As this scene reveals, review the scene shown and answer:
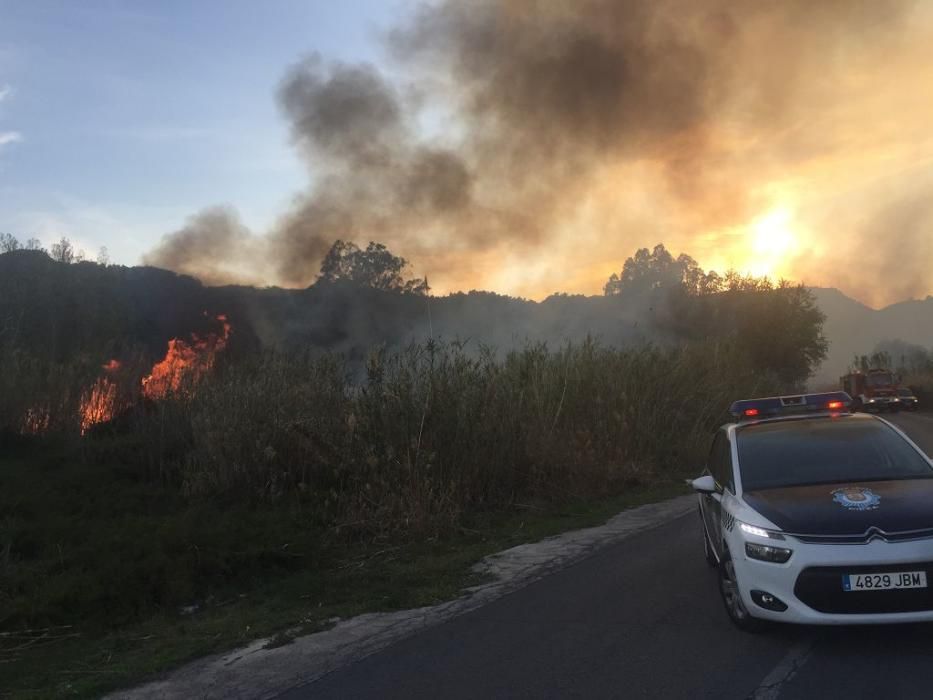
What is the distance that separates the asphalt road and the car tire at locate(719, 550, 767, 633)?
78 mm

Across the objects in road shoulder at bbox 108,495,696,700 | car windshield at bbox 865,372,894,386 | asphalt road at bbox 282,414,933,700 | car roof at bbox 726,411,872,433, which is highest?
car windshield at bbox 865,372,894,386

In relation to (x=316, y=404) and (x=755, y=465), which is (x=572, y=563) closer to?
(x=755, y=465)

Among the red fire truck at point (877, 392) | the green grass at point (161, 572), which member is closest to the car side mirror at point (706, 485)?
the green grass at point (161, 572)

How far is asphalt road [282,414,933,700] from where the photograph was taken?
3973 millimetres

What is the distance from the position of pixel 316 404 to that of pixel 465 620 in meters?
6.17

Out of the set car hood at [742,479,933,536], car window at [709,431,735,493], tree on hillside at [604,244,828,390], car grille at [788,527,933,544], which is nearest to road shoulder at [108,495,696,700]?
car window at [709,431,735,493]

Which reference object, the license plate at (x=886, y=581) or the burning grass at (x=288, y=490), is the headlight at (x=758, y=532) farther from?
the burning grass at (x=288, y=490)

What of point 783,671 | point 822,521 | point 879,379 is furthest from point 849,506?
A: point 879,379

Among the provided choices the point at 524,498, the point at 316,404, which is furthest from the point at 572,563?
the point at 316,404

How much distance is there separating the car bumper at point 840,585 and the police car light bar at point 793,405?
7.60ft

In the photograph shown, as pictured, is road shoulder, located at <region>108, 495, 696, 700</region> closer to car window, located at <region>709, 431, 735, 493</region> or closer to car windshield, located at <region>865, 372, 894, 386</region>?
car window, located at <region>709, 431, 735, 493</region>

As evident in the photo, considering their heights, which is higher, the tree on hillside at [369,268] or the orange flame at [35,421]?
the tree on hillside at [369,268]

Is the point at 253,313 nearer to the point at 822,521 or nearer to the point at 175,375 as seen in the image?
the point at 175,375

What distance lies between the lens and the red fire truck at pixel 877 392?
116 ft
